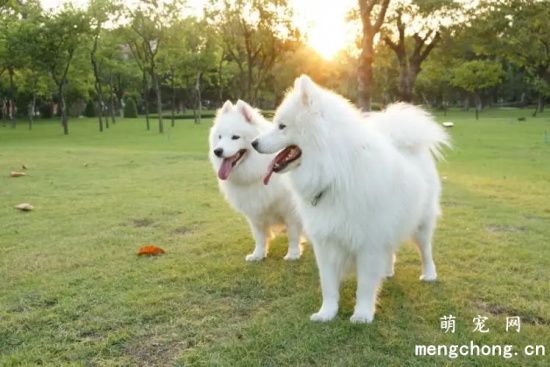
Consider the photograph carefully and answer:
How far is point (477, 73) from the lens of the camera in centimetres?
4762

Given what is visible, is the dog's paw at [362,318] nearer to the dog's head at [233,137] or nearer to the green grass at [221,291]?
the green grass at [221,291]

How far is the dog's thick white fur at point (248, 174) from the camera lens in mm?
4637

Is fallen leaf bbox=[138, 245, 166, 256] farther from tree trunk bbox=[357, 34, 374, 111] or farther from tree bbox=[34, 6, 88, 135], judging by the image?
tree bbox=[34, 6, 88, 135]

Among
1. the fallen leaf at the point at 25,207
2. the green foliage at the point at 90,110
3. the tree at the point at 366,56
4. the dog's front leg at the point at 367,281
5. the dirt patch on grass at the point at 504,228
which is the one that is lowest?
the dirt patch on grass at the point at 504,228

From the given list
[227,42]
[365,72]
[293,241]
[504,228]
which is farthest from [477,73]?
[293,241]

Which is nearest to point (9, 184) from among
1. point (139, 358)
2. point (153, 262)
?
point (153, 262)

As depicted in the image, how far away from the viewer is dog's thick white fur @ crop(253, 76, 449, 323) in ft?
10.4

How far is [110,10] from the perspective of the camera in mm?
29672

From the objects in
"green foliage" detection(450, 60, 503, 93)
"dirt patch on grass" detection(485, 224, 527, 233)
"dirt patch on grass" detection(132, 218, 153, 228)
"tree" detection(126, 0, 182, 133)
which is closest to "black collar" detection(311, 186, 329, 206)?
"dirt patch on grass" detection(485, 224, 527, 233)

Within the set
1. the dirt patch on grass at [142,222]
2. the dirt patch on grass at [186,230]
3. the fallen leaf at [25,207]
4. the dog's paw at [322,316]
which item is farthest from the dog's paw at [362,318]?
the fallen leaf at [25,207]

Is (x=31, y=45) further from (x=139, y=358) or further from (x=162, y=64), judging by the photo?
(x=139, y=358)

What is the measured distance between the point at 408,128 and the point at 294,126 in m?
1.11

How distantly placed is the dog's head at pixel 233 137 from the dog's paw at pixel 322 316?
A: 5.59ft

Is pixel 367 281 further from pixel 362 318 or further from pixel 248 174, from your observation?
pixel 248 174
